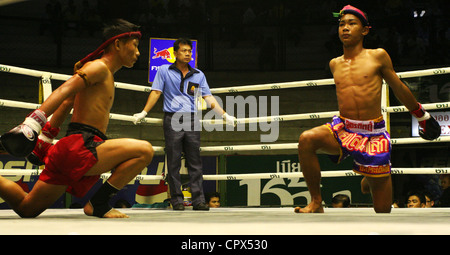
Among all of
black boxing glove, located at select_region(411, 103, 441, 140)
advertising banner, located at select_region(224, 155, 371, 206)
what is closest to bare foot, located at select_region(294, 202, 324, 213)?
black boxing glove, located at select_region(411, 103, 441, 140)

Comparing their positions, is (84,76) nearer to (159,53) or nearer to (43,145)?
(43,145)

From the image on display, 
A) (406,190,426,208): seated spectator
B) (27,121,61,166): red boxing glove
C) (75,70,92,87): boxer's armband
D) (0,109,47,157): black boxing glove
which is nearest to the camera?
(0,109,47,157): black boxing glove

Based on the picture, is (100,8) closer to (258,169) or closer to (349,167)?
(258,169)

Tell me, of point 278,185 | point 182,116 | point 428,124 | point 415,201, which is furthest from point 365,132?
point 278,185

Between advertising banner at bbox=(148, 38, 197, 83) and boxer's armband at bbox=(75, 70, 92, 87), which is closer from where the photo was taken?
boxer's armband at bbox=(75, 70, 92, 87)

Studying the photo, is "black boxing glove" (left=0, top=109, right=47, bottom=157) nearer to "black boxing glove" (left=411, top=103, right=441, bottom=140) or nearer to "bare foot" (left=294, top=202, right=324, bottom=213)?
"bare foot" (left=294, top=202, right=324, bottom=213)

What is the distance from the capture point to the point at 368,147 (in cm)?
287

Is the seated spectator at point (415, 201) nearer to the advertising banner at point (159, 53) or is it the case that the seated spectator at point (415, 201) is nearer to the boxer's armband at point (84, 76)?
the advertising banner at point (159, 53)

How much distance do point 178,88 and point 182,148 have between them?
1.43 feet

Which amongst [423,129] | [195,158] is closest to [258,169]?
[195,158]

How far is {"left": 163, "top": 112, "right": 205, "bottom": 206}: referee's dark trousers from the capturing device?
365 centimetres

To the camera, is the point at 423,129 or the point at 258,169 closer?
the point at 423,129

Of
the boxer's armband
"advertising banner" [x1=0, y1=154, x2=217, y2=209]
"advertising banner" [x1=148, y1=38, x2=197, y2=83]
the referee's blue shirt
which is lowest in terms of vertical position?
"advertising banner" [x1=0, y1=154, x2=217, y2=209]
